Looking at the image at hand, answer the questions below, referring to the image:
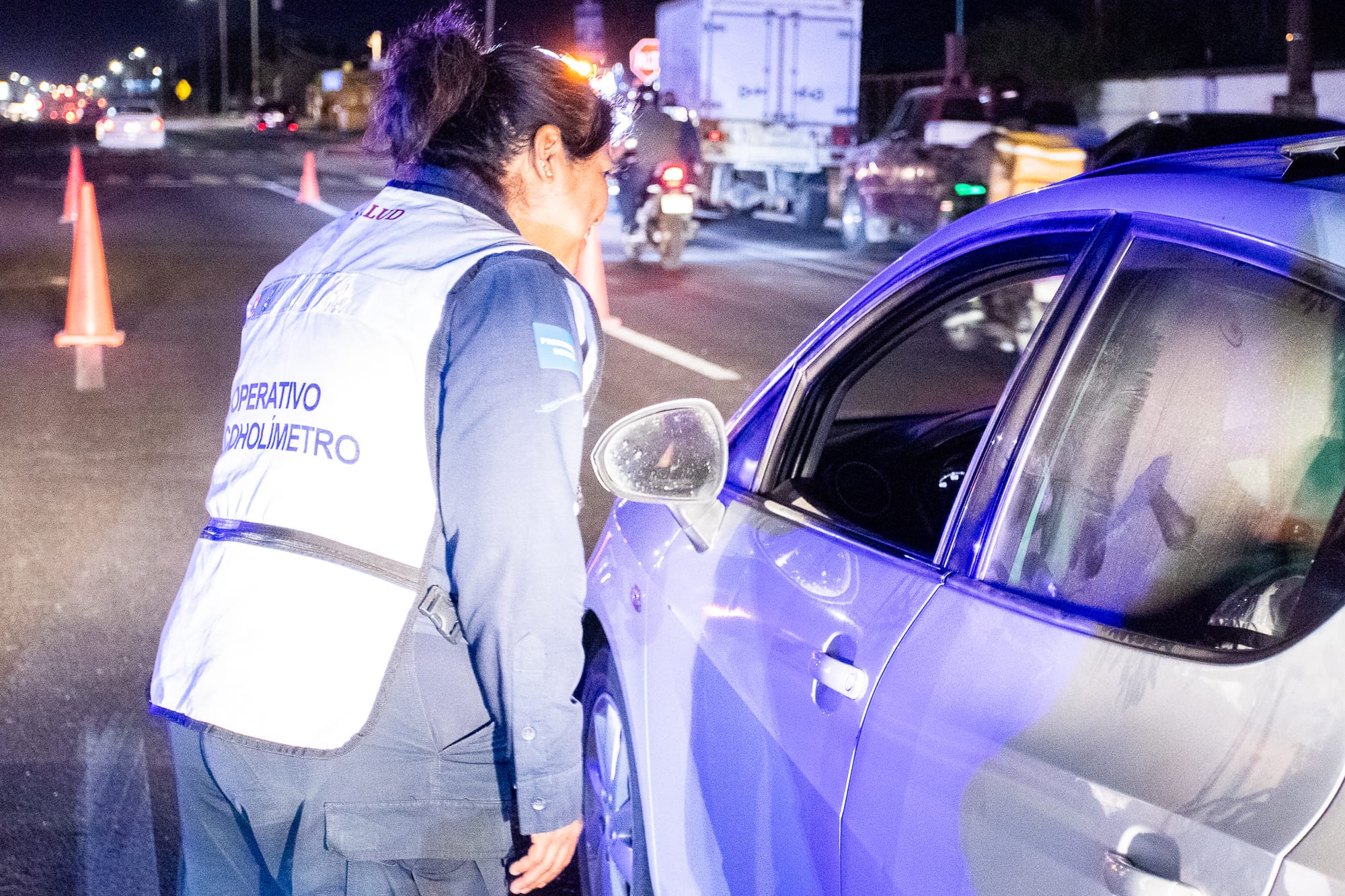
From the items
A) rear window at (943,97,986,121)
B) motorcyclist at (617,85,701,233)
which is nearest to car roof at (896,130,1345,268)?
motorcyclist at (617,85,701,233)

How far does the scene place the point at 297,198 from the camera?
24406 mm

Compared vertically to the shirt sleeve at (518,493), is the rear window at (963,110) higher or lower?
higher

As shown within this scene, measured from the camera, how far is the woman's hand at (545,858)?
1.97m

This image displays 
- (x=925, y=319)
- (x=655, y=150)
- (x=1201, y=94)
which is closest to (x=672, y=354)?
(x=655, y=150)

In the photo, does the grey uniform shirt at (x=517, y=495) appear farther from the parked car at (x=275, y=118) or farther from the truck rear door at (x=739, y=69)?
the parked car at (x=275, y=118)

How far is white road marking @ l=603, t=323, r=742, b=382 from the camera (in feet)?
31.6

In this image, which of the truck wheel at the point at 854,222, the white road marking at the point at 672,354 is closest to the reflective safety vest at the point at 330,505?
the white road marking at the point at 672,354

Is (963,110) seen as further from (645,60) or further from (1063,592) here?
(645,60)

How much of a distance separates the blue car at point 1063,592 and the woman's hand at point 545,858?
0.31m

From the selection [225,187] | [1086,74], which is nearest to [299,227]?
[225,187]

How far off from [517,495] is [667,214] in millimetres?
13686

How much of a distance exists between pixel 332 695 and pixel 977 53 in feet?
121

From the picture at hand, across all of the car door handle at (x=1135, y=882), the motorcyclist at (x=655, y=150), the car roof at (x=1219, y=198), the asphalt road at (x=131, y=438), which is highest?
the motorcyclist at (x=655, y=150)

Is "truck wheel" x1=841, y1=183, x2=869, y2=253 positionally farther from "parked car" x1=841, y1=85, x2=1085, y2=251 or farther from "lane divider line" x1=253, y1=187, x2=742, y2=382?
"lane divider line" x1=253, y1=187, x2=742, y2=382
